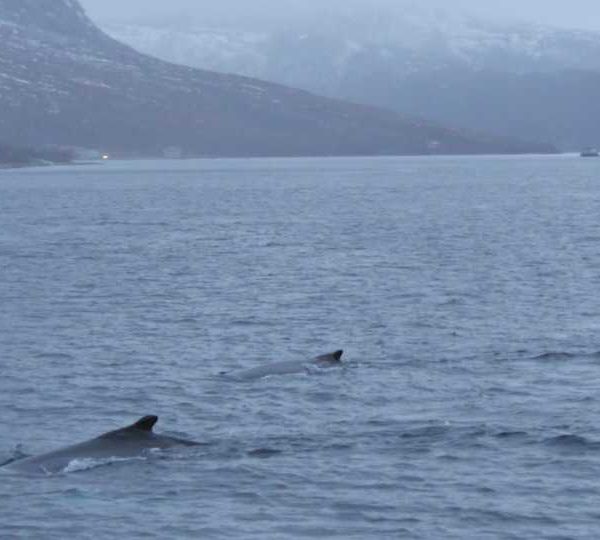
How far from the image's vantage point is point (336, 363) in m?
32.6

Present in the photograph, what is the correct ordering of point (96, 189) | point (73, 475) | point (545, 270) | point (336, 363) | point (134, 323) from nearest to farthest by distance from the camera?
1. point (73, 475)
2. point (336, 363)
3. point (134, 323)
4. point (545, 270)
5. point (96, 189)

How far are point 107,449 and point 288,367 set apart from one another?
8015 millimetres

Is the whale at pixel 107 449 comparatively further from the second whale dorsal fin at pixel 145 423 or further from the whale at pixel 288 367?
the whale at pixel 288 367

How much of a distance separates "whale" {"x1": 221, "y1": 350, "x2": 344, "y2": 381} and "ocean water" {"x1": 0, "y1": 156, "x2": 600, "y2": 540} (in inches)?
12.6

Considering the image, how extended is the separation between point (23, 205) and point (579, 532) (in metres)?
93.3

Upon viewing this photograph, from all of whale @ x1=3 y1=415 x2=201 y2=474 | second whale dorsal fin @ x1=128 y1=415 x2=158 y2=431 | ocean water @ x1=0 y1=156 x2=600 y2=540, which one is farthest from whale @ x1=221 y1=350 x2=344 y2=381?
second whale dorsal fin @ x1=128 y1=415 x2=158 y2=431

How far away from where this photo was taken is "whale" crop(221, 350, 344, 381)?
31359 mm

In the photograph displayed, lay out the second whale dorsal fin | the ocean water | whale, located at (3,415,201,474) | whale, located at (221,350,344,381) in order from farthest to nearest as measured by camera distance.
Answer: whale, located at (221,350,344,381)
the second whale dorsal fin
whale, located at (3,415,201,474)
the ocean water

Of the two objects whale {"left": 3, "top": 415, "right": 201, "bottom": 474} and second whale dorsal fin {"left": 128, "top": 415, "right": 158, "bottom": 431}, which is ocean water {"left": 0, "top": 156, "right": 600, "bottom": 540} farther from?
second whale dorsal fin {"left": 128, "top": 415, "right": 158, "bottom": 431}

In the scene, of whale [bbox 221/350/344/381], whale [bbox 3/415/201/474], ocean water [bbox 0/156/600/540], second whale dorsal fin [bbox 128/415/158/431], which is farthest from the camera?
whale [bbox 221/350/344/381]

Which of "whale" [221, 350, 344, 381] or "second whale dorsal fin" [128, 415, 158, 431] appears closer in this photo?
"second whale dorsal fin" [128, 415, 158, 431]

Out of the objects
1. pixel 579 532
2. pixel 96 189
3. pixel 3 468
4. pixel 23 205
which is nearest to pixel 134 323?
pixel 3 468

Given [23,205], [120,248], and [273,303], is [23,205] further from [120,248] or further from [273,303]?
[273,303]

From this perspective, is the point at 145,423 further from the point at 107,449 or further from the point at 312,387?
the point at 312,387
